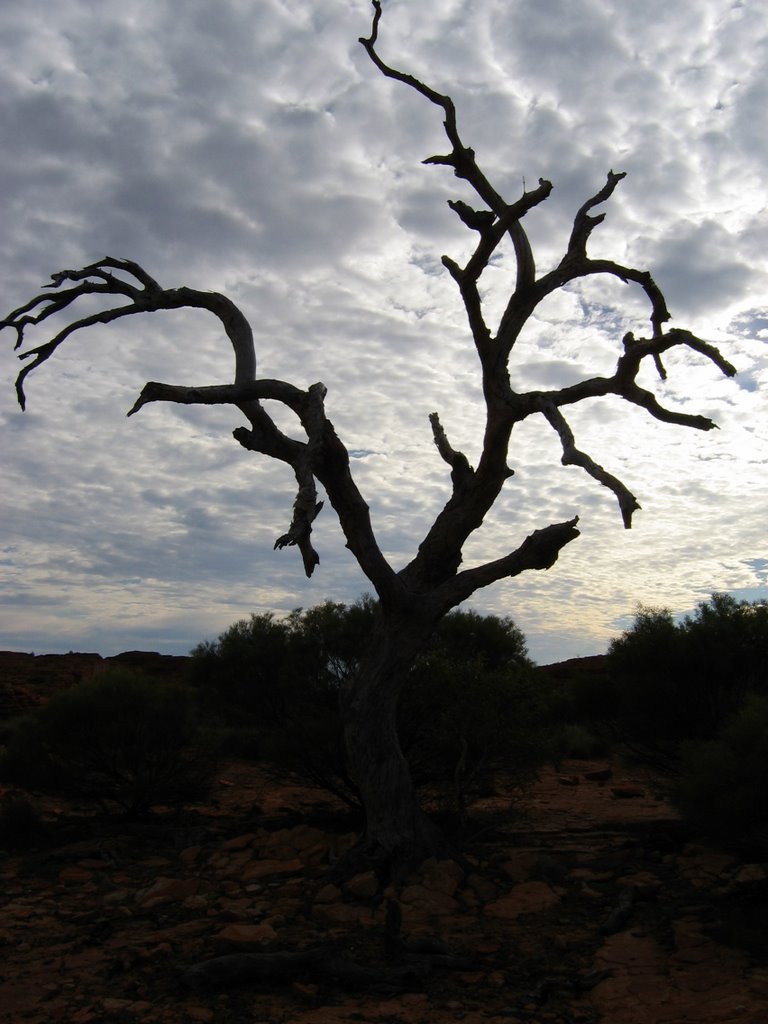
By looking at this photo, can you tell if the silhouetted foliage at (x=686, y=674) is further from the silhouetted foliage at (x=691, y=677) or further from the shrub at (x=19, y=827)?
the shrub at (x=19, y=827)

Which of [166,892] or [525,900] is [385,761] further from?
[166,892]

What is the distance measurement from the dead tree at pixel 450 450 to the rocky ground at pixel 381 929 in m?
1.03

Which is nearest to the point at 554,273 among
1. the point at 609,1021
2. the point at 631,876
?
the point at 631,876

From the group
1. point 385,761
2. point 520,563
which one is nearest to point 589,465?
point 520,563

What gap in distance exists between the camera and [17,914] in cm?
751

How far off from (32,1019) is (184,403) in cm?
508

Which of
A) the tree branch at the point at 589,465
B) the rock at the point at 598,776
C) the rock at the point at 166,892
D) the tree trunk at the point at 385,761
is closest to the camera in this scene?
the tree branch at the point at 589,465

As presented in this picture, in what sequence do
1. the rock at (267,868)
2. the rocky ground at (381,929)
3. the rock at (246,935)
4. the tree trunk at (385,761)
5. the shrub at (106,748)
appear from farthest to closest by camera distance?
1. the shrub at (106,748)
2. the rock at (267,868)
3. the tree trunk at (385,761)
4. the rock at (246,935)
5. the rocky ground at (381,929)

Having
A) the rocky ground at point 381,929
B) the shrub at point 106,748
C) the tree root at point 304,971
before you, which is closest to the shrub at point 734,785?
the rocky ground at point 381,929

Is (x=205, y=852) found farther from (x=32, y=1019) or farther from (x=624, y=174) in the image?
(x=624, y=174)

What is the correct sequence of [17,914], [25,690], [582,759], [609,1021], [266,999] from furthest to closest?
[25,690], [582,759], [17,914], [266,999], [609,1021]

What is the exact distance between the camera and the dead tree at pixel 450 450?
26.7ft

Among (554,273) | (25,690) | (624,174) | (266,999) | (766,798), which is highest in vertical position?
(624,174)

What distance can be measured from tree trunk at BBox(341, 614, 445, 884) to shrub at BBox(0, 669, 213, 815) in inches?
174
